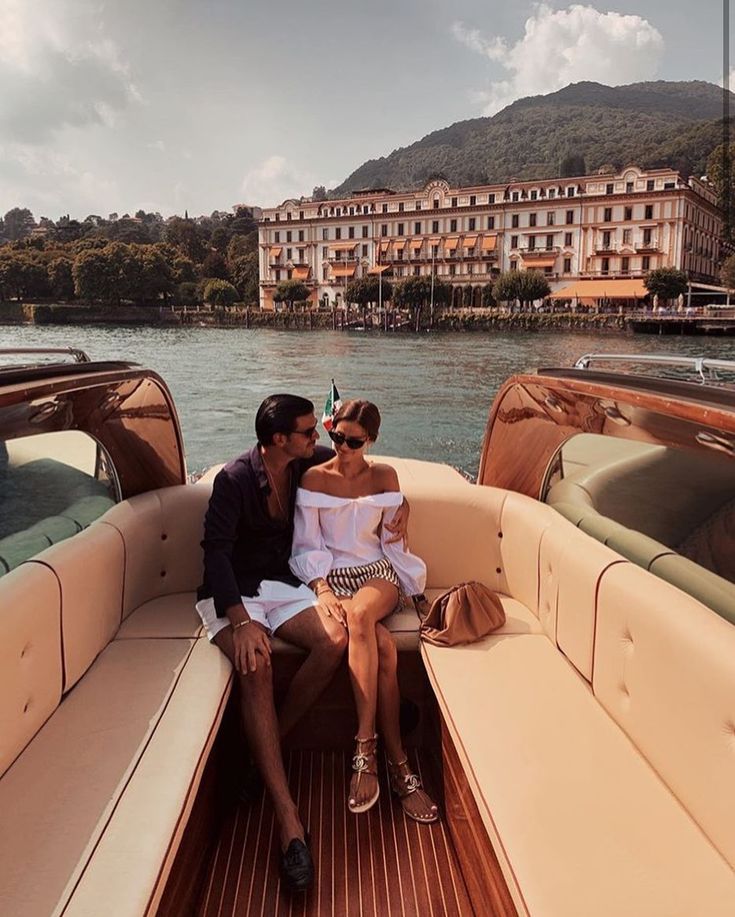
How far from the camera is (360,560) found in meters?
2.44

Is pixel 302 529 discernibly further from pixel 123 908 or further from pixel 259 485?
pixel 123 908

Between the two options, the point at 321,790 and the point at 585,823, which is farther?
the point at 321,790

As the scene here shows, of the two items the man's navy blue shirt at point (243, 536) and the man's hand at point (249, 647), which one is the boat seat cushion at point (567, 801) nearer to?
the man's hand at point (249, 647)

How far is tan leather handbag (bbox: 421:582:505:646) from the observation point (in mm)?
2293

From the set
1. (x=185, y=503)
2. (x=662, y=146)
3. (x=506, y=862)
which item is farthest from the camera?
(x=662, y=146)

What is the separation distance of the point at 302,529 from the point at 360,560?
22 centimetres

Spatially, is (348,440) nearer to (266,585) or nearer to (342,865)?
(266,585)

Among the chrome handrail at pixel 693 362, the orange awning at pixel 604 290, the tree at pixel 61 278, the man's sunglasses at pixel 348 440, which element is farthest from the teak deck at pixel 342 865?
the tree at pixel 61 278

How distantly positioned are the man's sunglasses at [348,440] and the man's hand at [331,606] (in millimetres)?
482

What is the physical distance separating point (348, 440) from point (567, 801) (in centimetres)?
126

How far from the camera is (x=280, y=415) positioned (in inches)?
92.7

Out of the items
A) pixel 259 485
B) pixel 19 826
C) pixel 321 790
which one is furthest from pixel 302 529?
pixel 19 826

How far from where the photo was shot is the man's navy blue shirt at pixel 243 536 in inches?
89.0

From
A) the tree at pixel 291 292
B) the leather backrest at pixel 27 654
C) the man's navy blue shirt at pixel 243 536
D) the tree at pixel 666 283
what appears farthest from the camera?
the tree at pixel 291 292
